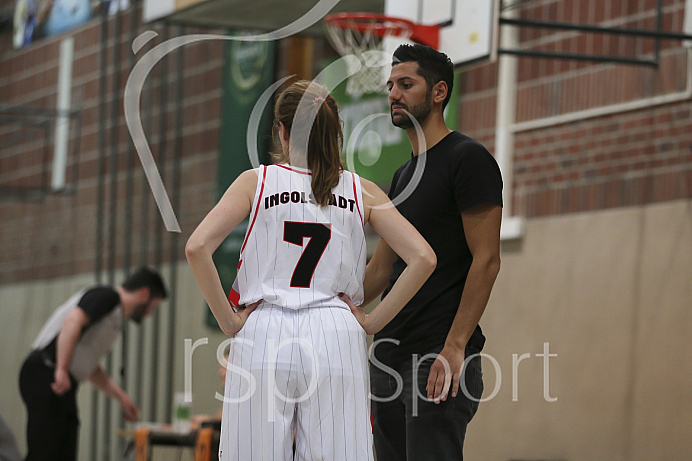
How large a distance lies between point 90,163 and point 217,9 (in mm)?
4168

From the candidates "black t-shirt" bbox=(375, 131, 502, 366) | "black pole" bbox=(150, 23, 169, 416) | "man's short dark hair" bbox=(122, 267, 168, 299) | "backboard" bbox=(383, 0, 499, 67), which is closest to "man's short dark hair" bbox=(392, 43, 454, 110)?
"black t-shirt" bbox=(375, 131, 502, 366)

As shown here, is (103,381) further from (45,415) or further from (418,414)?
(418,414)

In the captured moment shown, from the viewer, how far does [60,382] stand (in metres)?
5.85

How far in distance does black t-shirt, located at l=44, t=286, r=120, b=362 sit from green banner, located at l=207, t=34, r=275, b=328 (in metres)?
2.07

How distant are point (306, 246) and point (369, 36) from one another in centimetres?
364

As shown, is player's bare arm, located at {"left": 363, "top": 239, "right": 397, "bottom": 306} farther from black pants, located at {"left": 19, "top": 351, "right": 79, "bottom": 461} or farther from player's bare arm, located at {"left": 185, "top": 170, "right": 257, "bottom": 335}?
black pants, located at {"left": 19, "top": 351, "right": 79, "bottom": 461}

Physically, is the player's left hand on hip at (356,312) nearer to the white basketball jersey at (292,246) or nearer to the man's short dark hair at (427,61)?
the white basketball jersey at (292,246)

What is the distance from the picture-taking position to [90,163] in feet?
35.9

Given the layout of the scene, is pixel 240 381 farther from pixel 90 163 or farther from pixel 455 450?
pixel 90 163

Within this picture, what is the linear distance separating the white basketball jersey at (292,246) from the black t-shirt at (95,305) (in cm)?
340

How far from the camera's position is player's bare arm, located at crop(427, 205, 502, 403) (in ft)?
9.37

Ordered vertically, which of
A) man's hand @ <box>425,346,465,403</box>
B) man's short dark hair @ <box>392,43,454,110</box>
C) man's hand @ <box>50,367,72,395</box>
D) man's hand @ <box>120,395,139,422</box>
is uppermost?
man's short dark hair @ <box>392,43,454,110</box>

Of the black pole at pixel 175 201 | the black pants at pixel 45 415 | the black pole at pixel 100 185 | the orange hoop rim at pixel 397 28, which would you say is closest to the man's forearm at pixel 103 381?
the black pants at pixel 45 415

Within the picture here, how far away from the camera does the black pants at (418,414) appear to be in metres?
2.86
